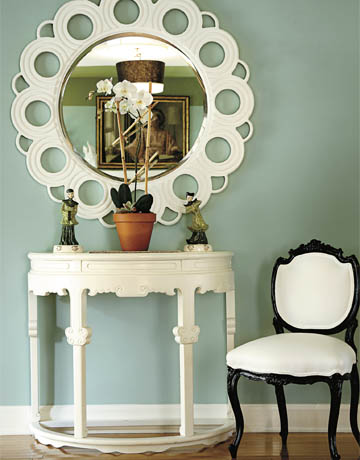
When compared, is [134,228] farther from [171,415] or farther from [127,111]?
[171,415]

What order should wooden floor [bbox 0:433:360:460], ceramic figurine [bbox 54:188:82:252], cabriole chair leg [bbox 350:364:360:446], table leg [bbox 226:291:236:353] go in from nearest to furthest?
cabriole chair leg [bbox 350:364:360:446] < wooden floor [bbox 0:433:360:460] < ceramic figurine [bbox 54:188:82:252] < table leg [bbox 226:291:236:353]

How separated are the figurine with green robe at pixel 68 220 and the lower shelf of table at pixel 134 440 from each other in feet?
2.85

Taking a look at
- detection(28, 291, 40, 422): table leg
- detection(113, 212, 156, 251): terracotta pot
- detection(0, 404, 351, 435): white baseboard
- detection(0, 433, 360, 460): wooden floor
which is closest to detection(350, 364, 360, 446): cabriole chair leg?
detection(0, 433, 360, 460): wooden floor

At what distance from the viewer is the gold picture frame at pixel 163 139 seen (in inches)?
130

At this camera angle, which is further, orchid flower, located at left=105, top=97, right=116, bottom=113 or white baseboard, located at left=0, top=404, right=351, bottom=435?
white baseboard, located at left=0, top=404, right=351, bottom=435

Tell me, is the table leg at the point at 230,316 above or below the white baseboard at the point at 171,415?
above

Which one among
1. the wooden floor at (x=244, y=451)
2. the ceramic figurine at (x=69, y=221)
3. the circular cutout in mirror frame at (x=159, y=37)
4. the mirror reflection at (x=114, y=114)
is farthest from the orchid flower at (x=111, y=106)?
the wooden floor at (x=244, y=451)

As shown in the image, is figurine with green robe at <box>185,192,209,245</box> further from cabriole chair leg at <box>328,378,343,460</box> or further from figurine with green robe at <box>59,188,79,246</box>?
cabriole chair leg at <box>328,378,343,460</box>

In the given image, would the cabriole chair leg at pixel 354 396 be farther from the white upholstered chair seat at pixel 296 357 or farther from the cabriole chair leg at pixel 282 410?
the cabriole chair leg at pixel 282 410

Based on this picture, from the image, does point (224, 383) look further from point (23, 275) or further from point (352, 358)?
point (23, 275)

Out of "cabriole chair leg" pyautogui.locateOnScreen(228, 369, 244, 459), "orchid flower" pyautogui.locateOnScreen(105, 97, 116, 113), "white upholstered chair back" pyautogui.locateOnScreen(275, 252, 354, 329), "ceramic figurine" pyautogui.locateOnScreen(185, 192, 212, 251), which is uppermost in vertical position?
"orchid flower" pyautogui.locateOnScreen(105, 97, 116, 113)

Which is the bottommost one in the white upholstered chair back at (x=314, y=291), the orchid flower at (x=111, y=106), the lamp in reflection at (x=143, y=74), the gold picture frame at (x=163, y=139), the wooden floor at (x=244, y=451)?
the wooden floor at (x=244, y=451)

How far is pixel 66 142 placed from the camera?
3311mm

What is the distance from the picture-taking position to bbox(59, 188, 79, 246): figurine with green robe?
312cm
